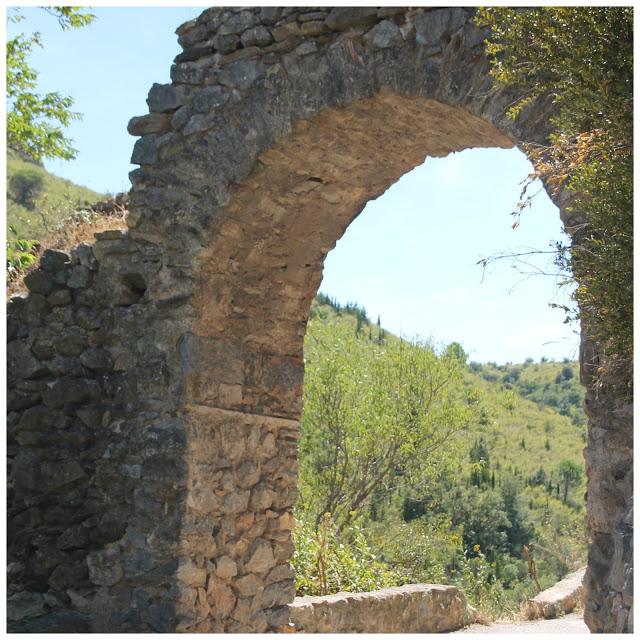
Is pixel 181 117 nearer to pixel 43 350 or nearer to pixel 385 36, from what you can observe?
pixel 385 36

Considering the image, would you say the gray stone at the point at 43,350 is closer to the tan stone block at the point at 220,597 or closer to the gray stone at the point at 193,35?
the tan stone block at the point at 220,597

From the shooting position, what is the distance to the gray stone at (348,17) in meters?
5.09

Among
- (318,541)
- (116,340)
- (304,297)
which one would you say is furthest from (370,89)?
(318,541)

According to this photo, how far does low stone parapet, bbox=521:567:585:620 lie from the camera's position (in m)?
10.6

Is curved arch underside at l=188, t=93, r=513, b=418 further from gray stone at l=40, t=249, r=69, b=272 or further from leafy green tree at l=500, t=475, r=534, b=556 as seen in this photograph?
leafy green tree at l=500, t=475, r=534, b=556

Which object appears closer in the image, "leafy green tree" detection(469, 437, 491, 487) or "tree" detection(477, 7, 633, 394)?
"tree" detection(477, 7, 633, 394)

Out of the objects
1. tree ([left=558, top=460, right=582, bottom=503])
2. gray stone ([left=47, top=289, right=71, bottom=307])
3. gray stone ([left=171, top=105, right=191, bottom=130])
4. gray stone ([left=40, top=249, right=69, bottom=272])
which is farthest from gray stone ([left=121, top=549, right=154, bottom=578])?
tree ([left=558, top=460, right=582, bottom=503])

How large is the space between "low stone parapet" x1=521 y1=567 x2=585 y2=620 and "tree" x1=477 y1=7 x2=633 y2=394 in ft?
24.0

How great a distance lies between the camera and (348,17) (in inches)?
203

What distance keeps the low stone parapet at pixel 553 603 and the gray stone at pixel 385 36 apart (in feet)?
24.9

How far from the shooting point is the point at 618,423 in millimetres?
4457

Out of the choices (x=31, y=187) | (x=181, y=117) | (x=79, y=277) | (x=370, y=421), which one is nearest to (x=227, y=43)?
(x=181, y=117)

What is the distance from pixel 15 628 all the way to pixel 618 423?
3465 millimetres

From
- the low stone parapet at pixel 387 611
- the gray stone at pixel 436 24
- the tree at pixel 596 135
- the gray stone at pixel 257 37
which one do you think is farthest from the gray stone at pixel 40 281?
the tree at pixel 596 135
